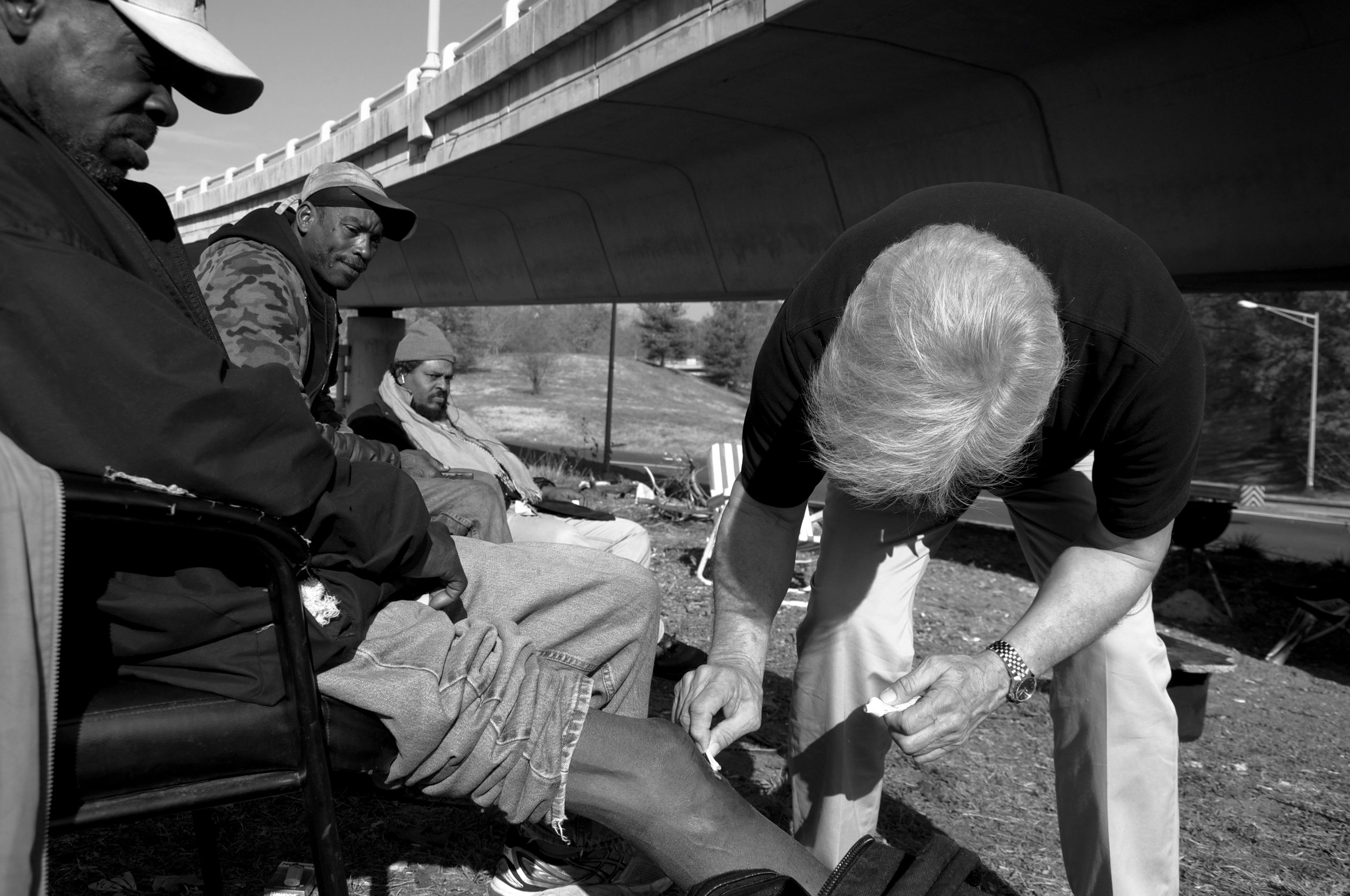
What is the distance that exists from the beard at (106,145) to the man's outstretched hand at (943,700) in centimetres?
167

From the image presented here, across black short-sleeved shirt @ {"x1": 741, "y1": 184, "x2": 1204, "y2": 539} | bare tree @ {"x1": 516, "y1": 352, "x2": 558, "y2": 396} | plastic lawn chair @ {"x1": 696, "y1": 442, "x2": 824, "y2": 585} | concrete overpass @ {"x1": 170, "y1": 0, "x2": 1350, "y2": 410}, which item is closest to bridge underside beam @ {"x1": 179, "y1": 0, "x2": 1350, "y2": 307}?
concrete overpass @ {"x1": 170, "y1": 0, "x2": 1350, "y2": 410}

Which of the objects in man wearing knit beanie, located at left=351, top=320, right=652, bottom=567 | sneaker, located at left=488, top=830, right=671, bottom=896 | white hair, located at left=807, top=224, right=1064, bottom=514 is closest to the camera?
white hair, located at left=807, top=224, right=1064, bottom=514

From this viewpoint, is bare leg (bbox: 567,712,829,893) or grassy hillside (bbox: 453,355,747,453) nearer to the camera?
bare leg (bbox: 567,712,829,893)

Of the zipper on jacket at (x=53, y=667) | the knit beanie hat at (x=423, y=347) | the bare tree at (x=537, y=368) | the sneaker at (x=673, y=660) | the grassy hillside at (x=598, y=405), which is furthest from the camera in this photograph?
the bare tree at (x=537, y=368)

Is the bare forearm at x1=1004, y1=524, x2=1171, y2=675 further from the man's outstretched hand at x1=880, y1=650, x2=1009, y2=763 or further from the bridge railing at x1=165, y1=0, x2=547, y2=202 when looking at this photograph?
the bridge railing at x1=165, y1=0, x2=547, y2=202

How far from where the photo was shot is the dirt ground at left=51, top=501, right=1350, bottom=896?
8.30ft

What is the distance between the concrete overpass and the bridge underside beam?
17 mm

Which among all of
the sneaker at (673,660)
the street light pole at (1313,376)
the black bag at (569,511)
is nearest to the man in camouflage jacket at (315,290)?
the black bag at (569,511)

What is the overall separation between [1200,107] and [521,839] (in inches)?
228

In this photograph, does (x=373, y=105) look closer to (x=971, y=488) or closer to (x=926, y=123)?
(x=926, y=123)

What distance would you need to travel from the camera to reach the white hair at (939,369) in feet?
4.93

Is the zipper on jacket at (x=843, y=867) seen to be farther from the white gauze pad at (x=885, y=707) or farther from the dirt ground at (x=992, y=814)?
the dirt ground at (x=992, y=814)

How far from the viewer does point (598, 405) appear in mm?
35062

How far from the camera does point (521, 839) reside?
2291 mm
